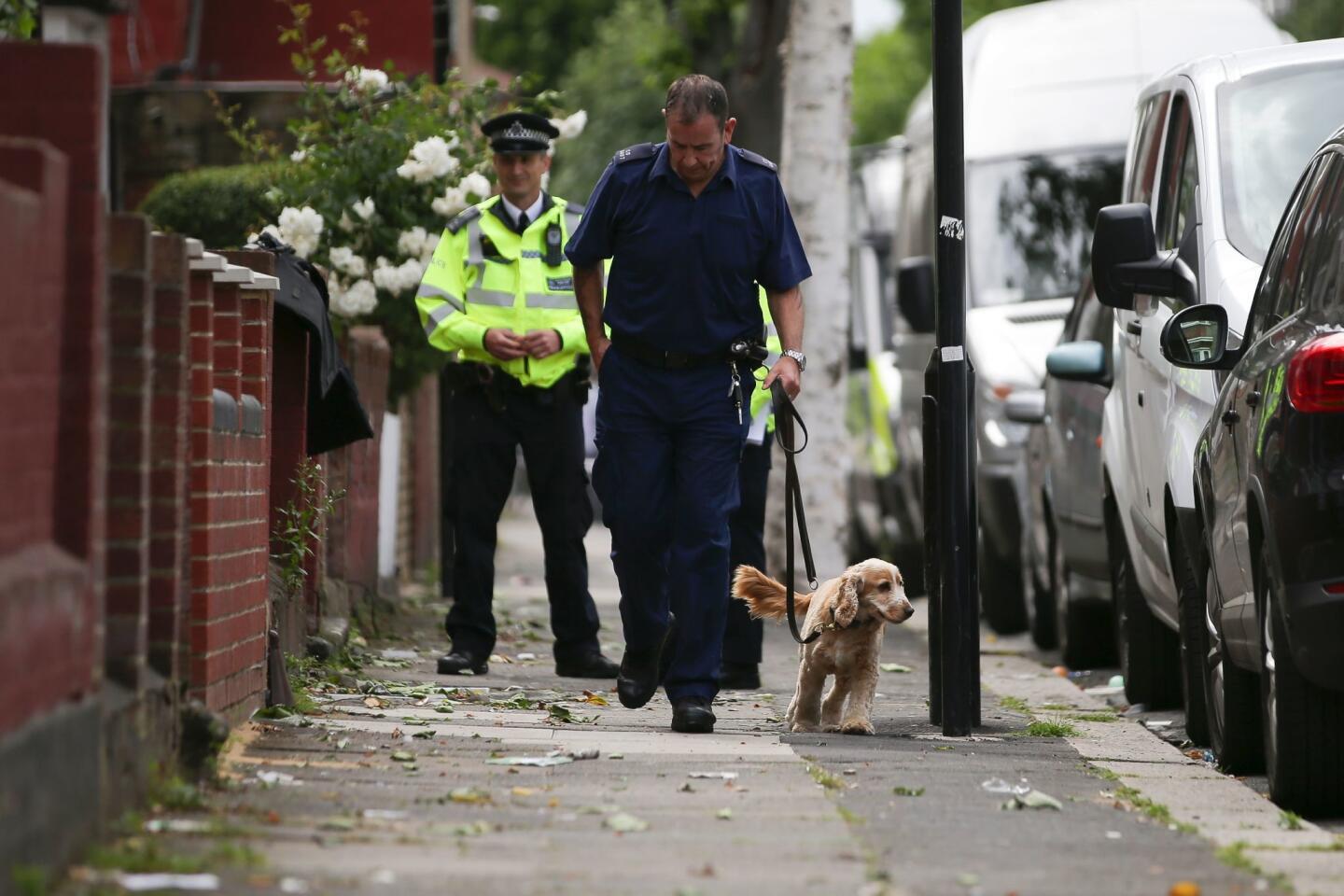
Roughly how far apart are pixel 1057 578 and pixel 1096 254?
12.8ft

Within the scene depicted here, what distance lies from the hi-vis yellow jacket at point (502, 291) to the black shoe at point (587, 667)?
112cm

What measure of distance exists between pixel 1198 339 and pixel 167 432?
3170mm

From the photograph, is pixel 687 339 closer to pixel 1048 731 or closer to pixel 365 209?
pixel 1048 731

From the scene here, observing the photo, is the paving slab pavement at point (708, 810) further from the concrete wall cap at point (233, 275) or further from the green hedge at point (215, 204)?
the green hedge at point (215, 204)

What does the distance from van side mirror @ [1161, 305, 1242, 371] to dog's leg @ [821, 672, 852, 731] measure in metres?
1.45

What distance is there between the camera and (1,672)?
13.7ft

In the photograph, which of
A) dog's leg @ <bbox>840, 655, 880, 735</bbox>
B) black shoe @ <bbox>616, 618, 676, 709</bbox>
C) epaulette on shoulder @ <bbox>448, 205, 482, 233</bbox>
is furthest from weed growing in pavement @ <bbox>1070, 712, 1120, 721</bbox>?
epaulette on shoulder @ <bbox>448, 205, 482, 233</bbox>

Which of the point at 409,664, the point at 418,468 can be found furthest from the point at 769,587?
the point at 418,468

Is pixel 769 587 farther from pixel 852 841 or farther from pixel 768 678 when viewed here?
pixel 852 841

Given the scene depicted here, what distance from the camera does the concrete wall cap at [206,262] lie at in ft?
19.6

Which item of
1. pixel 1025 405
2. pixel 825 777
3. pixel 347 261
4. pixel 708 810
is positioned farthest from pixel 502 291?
pixel 1025 405

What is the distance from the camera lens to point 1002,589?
44.4 feet

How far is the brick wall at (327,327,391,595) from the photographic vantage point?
10211 mm

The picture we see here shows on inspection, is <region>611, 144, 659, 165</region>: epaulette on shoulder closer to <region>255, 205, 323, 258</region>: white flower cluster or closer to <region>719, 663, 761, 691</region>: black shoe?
<region>719, 663, 761, 691</region>: black shoe
